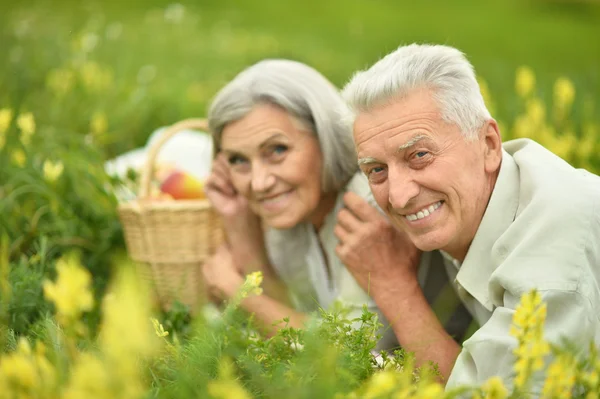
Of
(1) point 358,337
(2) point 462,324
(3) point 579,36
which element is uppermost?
(1) point 358,337

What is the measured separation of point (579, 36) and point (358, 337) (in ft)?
40.7

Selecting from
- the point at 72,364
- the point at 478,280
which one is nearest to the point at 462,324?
the point at 478,280

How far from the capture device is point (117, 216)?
413cm

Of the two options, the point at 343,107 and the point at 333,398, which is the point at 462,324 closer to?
the point at 343,107

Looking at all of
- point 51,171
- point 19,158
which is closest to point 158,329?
point 51,171

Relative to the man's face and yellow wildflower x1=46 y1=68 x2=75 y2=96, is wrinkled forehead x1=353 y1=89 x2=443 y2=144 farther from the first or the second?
yellow wildflower x1=46 y1=68 x2=75 y2=96

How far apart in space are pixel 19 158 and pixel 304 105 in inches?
68.9

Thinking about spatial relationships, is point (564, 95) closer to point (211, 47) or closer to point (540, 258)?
point (540, 258)

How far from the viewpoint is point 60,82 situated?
216 inches

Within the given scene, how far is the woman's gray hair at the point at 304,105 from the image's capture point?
3293mm

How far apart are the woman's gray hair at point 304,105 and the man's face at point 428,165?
68cm

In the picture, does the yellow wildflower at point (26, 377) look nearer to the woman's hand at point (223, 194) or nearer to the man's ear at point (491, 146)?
the man's ear at point (491, 146)

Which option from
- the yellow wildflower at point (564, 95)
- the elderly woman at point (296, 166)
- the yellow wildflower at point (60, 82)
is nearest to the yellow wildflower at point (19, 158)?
the elderly woman at point (296, 166)

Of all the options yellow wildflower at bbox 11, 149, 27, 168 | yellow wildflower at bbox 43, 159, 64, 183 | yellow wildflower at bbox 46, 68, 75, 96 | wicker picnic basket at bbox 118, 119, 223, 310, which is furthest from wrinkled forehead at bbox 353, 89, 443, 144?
yellow wildflower at bbox 46, 68, 75, 96
